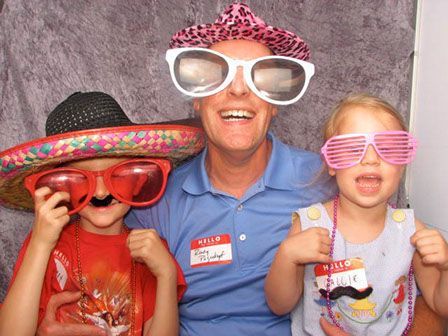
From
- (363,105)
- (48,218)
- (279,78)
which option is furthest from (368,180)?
(48,218)

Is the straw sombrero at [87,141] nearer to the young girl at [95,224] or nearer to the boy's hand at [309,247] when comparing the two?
the young girl at [95,224]

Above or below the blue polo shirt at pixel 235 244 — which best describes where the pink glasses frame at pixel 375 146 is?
above

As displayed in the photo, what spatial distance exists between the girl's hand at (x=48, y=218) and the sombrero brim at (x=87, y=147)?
0.31 ft

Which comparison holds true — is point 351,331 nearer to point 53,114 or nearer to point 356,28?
point 53,114

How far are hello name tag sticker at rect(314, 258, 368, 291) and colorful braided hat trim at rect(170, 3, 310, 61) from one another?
0.70 metres

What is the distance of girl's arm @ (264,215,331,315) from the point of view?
1351 mm

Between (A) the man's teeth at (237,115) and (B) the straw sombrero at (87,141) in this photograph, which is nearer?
(B) the straw sombrero at (87,141)

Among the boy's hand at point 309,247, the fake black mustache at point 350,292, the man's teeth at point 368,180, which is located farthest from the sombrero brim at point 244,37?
the fake black mustache at point 350,292

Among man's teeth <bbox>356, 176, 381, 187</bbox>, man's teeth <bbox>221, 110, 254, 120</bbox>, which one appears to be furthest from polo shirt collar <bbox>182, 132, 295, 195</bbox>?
man's teeth <bbox>356, 176, 381, 187</bbox>

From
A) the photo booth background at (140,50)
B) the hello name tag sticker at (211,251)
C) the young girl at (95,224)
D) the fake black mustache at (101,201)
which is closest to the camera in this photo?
the young girl at (95,224)

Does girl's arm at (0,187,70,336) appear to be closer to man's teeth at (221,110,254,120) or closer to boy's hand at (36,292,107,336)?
boy's hand at (36,292,107,336)

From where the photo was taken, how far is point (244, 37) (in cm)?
162

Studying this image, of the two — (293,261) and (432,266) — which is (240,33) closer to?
(293,261)

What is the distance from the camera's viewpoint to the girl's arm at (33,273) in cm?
139
